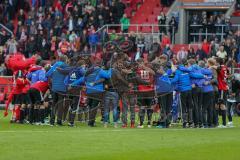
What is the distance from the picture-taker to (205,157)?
21734 millimetres

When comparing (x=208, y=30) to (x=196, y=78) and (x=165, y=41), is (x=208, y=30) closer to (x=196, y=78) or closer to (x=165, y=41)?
(x=165, y=41)

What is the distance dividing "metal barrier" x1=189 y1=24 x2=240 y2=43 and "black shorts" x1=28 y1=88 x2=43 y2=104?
16.9 m

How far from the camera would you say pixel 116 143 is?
24562 mm

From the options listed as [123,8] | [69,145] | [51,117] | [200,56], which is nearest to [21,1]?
[123,8]

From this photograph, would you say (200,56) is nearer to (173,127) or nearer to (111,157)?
(173,127)

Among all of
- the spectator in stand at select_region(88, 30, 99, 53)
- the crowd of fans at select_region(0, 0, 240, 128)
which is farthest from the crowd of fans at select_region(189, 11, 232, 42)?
the crowd of fans at select_region(0, 0, 240, 128)

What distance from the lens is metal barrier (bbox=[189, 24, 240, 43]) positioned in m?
48.5

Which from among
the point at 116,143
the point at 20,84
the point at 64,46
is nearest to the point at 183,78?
the point at 20,84

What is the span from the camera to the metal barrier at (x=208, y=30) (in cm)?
4850

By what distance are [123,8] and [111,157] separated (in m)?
32.3

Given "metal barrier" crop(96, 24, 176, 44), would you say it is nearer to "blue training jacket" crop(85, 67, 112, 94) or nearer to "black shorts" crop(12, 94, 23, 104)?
"black shorts" crop(12, 94, 23, 104)

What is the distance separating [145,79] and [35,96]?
3.54 m

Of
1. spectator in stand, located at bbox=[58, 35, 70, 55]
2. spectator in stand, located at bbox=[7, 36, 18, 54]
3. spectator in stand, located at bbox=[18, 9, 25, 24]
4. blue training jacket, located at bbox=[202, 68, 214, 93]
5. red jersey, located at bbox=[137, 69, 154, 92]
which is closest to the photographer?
blue training jacket, located at bbox=[202, 68, 214, 93]

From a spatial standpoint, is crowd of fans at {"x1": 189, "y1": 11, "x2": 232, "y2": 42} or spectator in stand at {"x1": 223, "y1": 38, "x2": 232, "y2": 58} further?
crowd of fans at {"x1": 189, "y1": 11, "x2": 232, "y2": 42}
